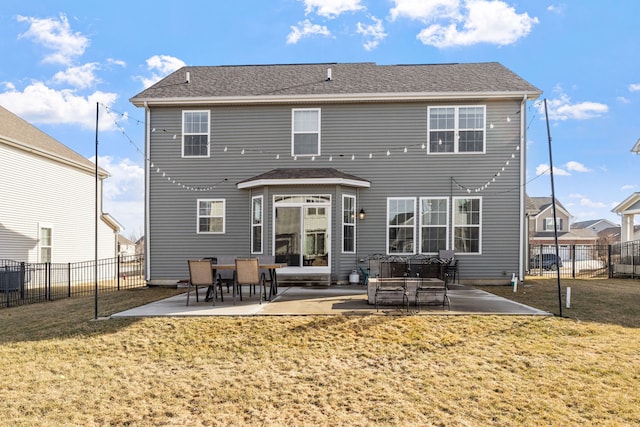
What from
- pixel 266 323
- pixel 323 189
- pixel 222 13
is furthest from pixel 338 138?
pixel 266 323

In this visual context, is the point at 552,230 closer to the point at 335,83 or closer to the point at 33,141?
the point at 335,83

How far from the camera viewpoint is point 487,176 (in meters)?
13.6

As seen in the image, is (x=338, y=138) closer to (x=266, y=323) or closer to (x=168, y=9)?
(x=168, y=9)

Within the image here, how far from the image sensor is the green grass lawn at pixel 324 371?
15.1 feet

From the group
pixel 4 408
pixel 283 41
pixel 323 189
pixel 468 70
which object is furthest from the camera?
pixel 283 41

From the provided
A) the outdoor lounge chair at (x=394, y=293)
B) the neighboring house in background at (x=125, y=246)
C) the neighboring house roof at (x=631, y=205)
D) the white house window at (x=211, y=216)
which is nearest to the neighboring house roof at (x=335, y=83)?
Answer: the white house window at (x=211, y=216)

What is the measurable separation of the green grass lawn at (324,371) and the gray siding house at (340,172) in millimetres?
5477

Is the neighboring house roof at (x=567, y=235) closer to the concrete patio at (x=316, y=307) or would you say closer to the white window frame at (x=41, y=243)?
the concrete patio at (x=316, y=307)

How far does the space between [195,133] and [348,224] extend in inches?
235

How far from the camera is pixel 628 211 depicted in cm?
2111

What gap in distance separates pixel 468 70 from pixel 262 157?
7982 millimetres

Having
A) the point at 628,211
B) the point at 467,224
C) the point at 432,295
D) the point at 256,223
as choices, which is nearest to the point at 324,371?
the point at 432,295

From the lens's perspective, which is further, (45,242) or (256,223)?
(45,242)

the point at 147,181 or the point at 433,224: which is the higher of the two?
the point at 147,181
